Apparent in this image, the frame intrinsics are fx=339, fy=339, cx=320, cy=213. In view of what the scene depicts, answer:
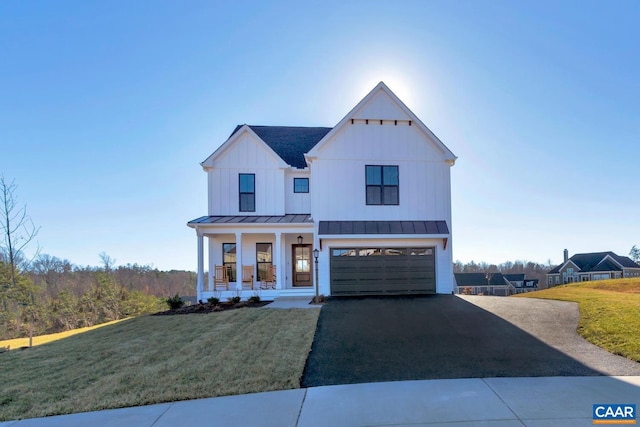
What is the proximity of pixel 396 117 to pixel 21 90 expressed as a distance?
587 inches

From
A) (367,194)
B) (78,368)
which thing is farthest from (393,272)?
(78,368)

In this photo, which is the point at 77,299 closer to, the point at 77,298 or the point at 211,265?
the point at 77,298

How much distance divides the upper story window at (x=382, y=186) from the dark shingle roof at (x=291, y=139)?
374cm

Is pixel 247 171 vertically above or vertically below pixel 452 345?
above

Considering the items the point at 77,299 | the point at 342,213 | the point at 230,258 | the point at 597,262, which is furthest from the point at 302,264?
the point at 597,262

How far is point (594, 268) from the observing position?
155ft

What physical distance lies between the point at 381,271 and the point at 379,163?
4.81 m

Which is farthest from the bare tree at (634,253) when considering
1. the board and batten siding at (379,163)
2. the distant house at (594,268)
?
the board and batten siding at (379,163)

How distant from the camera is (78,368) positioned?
640 centimetres

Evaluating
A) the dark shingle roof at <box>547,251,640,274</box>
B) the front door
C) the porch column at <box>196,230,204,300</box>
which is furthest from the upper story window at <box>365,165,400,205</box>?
the dark shingle roof at <box>547,251,640,274</box>

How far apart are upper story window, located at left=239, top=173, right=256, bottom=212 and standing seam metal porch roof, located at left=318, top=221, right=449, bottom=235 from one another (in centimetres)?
387

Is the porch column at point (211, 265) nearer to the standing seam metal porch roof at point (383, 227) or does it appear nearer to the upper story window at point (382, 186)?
the standing seam metal porch roof at point (383, 227)

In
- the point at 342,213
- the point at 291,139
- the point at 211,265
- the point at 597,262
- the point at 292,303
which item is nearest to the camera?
the point at 292,303

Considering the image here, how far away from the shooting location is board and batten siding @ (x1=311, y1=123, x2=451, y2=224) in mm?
15102
